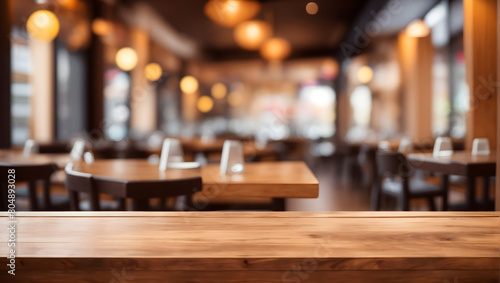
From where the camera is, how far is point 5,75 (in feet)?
13.5

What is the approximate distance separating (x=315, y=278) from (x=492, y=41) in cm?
321

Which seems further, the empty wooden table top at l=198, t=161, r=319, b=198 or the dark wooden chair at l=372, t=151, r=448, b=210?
the dark wooden chair at l=372, t=151, r=448, b=210

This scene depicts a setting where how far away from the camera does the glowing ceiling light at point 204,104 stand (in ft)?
42.6

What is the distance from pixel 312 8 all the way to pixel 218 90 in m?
6.03

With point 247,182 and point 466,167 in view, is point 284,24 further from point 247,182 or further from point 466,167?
point 247,182

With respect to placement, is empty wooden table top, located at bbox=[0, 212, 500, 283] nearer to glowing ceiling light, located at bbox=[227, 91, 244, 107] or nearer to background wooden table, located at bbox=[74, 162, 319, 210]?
background wooden table, located at bbox=[74, 162, 319, 210]

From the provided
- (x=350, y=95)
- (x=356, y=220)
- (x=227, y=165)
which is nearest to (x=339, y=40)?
(x=350, y=95)

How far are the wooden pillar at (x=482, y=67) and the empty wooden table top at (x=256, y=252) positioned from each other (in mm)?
2535

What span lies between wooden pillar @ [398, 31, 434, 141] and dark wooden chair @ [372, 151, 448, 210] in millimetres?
3430

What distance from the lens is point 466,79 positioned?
11.5 ft

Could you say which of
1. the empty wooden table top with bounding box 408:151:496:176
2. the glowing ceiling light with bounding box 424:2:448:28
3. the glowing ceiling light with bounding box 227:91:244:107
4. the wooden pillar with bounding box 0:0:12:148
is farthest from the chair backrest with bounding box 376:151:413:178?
the glowing ceiling light with bounding box 227:91:244:107

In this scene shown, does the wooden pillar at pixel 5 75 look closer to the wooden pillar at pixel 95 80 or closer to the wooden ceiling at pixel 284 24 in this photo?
the wooden pillar at pixel 95 80

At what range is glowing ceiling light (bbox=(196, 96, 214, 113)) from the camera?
13.0 metres

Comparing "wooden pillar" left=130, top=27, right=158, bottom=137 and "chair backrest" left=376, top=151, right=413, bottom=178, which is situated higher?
"wooden pillar" left=130, top=27, right=158, bottom=137
